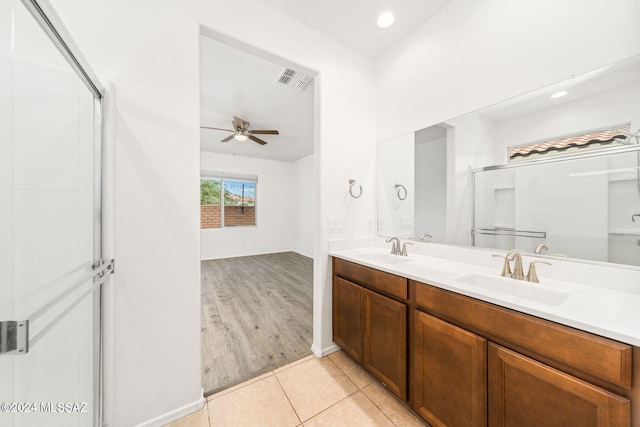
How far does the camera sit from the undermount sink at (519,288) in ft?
3.40

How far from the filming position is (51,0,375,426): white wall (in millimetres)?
1229

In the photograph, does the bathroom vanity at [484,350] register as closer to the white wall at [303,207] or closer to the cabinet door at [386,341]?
the cabinet door at [386,341]

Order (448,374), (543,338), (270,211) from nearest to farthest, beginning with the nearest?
(543,338) → (448,374) → (270,211)

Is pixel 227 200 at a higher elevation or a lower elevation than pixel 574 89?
lower

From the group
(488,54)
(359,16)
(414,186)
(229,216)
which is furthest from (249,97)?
(229,216)

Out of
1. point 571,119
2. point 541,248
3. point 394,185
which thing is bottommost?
point 541,248

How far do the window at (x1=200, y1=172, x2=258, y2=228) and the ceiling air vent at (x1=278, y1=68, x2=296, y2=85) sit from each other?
379 cm

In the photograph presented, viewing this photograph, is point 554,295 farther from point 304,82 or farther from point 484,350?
point 304,82

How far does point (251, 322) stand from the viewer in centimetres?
252

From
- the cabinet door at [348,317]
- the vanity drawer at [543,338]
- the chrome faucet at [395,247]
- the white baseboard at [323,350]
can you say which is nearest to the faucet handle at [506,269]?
the vanity drawer at [543,338]

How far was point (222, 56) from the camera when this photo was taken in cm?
218

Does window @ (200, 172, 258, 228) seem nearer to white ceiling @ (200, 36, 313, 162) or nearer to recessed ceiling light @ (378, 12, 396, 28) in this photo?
white ceiling @ (200, 36, 313, 162)

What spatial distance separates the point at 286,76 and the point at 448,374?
113 inches

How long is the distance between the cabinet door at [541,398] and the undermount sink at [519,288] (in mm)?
370
